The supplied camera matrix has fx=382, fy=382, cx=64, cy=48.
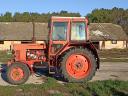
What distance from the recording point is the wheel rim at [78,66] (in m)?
14.9

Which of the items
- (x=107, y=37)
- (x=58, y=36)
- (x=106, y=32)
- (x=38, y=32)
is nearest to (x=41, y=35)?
(x=38, y=32)

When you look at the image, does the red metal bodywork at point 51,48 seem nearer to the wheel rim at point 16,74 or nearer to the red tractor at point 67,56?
the red tractor at point 67,56

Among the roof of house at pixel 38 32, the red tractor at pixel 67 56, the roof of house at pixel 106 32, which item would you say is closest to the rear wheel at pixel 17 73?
the red tractor at pixel 67 56

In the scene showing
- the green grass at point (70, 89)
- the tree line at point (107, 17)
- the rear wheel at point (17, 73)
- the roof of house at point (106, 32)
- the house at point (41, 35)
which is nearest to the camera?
the green grass at point (70, 89)

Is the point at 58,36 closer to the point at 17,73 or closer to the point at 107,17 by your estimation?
the point at 17,73

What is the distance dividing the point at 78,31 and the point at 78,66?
4.54 ft

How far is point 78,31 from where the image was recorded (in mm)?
15117

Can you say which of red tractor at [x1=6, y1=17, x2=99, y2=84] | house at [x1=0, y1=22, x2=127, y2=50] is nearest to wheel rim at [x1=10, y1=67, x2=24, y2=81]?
red tractor at [x1=6, y1=17, x2=99, y2=84]

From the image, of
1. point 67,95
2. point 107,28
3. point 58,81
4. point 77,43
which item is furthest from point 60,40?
point 107,28

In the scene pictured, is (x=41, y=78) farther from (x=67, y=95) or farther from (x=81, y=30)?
(x=67, y=95)

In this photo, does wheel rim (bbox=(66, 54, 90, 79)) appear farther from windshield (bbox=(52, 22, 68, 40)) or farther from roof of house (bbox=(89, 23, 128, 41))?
roof of house (bbox=(89, 23, 128, 41))

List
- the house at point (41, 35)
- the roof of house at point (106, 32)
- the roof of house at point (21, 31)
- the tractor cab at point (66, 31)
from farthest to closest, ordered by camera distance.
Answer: the roof of house at point (106, 32) < the roof of house at point (21, 31) < the house at point (41, 35) < the tractor cab at point (66, 31)

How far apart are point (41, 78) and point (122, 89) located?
408 cm

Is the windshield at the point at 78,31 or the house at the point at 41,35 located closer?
the windshield at the point at 78,31
